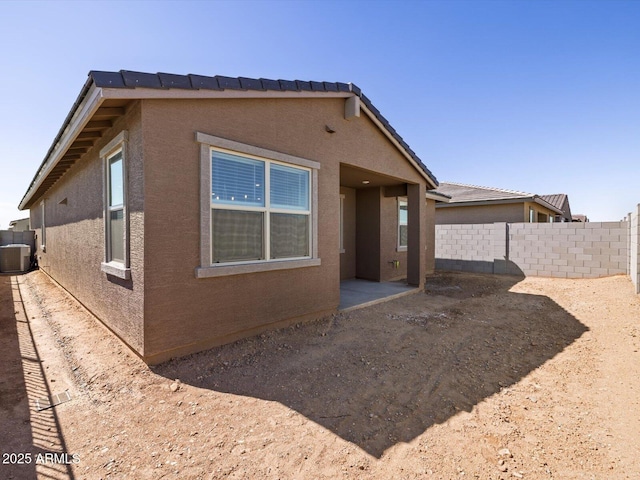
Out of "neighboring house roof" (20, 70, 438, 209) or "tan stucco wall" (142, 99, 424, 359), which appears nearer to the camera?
"neighboring house roof" (20, 70, 438, 209)

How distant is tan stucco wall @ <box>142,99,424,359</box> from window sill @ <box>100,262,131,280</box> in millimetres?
628

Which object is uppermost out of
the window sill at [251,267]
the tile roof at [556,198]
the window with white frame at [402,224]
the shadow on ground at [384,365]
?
the tile roof at [556,198]

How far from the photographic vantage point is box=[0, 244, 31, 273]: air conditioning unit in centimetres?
1325

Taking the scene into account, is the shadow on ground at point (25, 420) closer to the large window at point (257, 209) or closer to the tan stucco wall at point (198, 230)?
the tan stucco wall at point (198, 230)

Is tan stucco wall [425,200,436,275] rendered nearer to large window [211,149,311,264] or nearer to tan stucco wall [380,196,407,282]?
tan stucco wall [380,196,407,282]

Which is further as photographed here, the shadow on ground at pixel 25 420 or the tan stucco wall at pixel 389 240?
the tan stucco wall at pixel 389 240

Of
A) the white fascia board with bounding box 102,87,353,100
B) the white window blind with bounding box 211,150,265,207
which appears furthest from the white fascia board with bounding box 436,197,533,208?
the white window blind with bounding box 211,150,265,207

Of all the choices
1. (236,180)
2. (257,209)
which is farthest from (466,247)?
(236,180)

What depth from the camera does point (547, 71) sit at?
924 centimetres

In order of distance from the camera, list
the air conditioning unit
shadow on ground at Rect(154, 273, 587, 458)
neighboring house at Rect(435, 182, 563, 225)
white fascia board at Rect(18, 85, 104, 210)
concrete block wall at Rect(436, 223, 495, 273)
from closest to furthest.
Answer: shadow on ground at Rect(154, 273, 587, 458)
white fascia board at Rect(18, 85, 104, 210)
concrete block wall at Rect(436, 223, 495, 273)
the air conditioning unit
neighboring house at Rect(435, 182, 563, 225)

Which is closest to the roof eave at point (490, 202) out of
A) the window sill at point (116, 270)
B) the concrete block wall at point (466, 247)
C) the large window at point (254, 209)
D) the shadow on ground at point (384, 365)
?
the concrete block wall at point (466, 247)

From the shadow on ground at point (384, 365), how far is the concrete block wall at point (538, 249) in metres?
5.21

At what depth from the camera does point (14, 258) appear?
13.5m

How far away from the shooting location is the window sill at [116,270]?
12.9 ft
